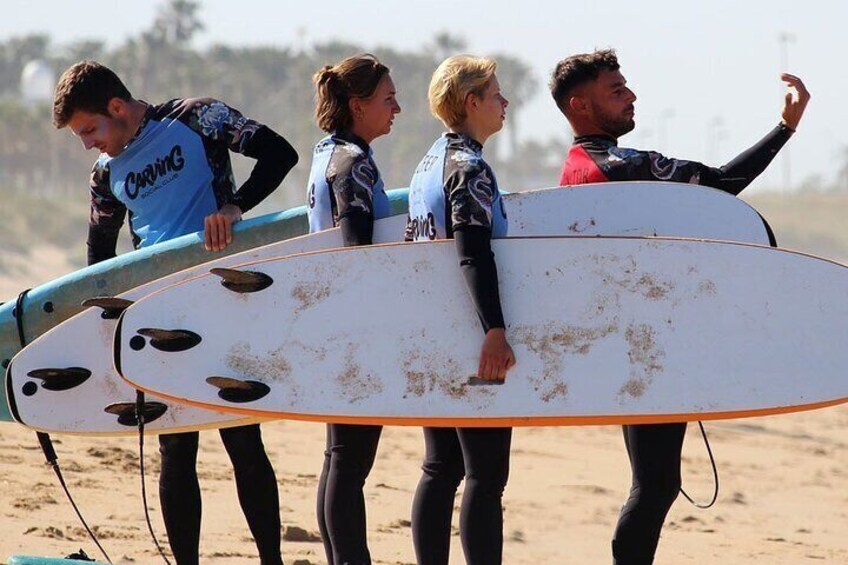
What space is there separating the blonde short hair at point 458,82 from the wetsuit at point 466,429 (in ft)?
0.24

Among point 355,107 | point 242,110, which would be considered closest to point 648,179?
point 355,107

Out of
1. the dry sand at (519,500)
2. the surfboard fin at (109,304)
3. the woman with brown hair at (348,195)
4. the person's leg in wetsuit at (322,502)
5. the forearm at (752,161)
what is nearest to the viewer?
the woman with brown hair at (348,195)

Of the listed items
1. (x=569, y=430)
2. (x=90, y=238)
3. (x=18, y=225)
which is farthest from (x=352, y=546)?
(x=18, y=225)

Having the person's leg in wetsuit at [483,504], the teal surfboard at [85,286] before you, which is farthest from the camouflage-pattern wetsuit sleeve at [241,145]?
the person's leg in wetsuit at [483,504]

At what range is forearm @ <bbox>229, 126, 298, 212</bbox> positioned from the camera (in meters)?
4.70

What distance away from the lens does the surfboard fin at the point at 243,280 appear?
4402 mm

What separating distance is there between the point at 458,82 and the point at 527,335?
0.75 meters

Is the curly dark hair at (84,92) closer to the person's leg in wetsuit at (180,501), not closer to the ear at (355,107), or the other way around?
the ear at (355,107)

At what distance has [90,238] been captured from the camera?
5098mm

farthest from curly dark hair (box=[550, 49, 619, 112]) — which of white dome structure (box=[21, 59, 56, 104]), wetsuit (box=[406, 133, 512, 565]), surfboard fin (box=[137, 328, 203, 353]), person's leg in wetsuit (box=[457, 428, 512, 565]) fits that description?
white dome structure (box=[21, 59, 56, 104])

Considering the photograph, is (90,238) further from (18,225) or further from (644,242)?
(18,225)

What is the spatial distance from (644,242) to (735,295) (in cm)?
31

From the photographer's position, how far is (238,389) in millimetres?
4336

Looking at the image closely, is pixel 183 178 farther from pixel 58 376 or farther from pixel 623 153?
pixel 623 153
